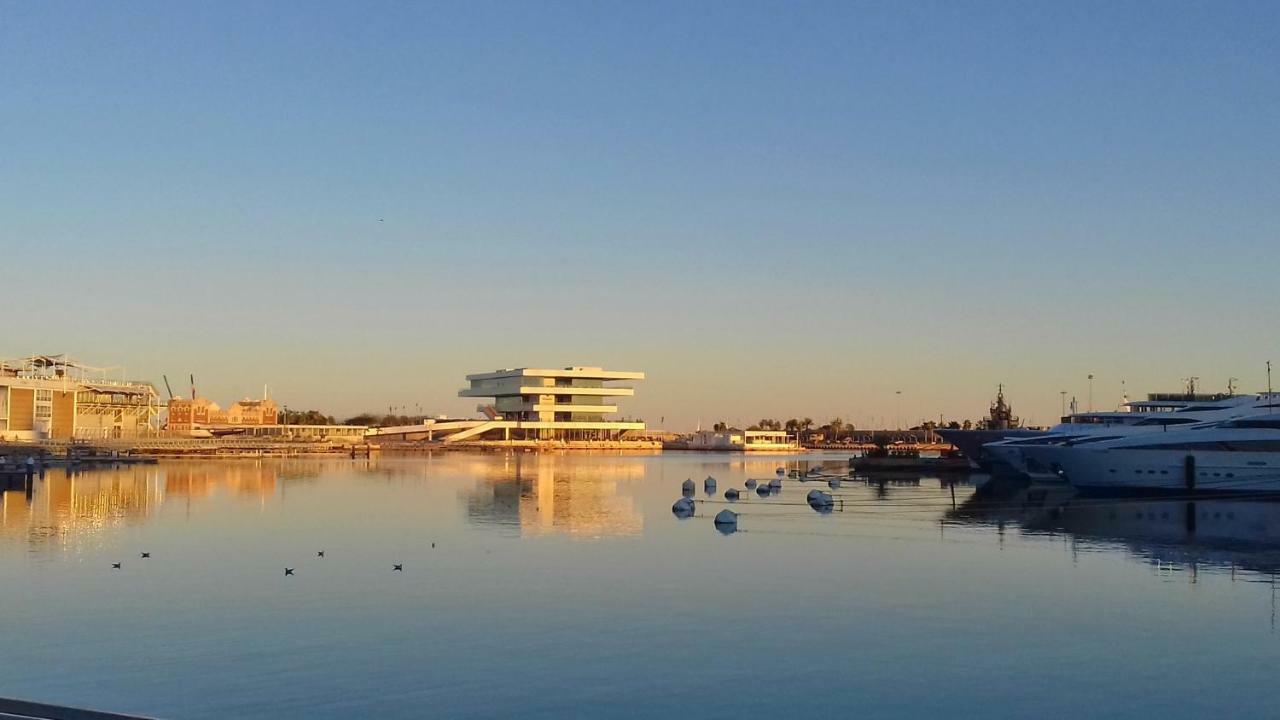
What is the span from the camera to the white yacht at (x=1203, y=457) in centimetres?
6779

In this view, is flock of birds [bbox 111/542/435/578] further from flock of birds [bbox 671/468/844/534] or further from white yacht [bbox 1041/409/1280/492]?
white yacht [bbox 1041/409/1280/492]

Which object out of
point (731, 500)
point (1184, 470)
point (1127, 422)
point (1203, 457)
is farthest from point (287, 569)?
point (1127, 422)

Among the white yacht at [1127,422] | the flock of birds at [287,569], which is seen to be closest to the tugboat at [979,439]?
the white yacht at [1127,422]

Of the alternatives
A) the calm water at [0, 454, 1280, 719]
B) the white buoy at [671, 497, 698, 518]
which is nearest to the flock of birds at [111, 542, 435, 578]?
the calm water at [0, 454, 1280, 719]

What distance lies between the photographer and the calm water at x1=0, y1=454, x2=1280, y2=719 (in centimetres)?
2014

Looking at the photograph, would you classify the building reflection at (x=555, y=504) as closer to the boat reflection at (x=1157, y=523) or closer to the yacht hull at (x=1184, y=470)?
the boat reflection at (x=1157, y=523)

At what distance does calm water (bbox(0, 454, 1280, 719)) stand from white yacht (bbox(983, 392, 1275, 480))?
69.3ft

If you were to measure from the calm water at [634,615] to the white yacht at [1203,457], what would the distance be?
14.5 meters

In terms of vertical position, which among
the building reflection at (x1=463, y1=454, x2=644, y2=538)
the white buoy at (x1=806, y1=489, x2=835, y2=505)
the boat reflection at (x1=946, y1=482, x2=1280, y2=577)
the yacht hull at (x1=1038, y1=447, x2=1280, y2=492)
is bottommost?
the boat reflection at (x1=946, y1=482, x2=1280, y2=577)

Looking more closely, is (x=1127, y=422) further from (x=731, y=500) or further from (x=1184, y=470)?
(x=731, y=500)

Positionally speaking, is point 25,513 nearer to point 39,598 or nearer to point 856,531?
point 39,598

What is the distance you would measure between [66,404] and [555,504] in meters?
102

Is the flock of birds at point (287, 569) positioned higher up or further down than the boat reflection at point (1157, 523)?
higher up

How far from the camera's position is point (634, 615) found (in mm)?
→ 28047
